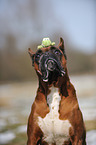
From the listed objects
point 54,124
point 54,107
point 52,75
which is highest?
point 52,75

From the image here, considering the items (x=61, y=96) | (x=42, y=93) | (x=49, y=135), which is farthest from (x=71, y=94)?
(x=49, y=135)

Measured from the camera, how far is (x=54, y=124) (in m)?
2.07

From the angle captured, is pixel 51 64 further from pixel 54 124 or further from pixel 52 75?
pixel 54 124

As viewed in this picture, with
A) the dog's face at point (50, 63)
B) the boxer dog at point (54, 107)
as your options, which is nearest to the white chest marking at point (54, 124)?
the boxer dog at point (54, 107)

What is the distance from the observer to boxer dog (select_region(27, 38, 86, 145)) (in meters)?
2.01

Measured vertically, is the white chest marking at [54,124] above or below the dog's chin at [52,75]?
below

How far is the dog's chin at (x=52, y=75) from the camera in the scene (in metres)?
1.99

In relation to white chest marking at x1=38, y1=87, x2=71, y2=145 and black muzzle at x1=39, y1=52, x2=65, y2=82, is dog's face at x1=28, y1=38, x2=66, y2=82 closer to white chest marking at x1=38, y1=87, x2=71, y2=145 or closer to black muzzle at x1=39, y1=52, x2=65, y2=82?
black muzzle at x1=39, y1=52, x2=65, y2=82

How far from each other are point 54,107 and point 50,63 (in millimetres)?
383

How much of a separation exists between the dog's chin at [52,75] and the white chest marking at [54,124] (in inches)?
3.4

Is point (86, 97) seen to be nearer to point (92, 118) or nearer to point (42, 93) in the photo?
point (92, 118)

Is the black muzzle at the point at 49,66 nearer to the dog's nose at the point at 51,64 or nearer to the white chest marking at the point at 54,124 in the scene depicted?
the dog's nose at the point at 51,64

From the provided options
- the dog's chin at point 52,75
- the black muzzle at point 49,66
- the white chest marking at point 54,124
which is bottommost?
the white chest marking at point 54,124

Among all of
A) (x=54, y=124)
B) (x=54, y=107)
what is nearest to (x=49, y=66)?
(x=54, y=107)
